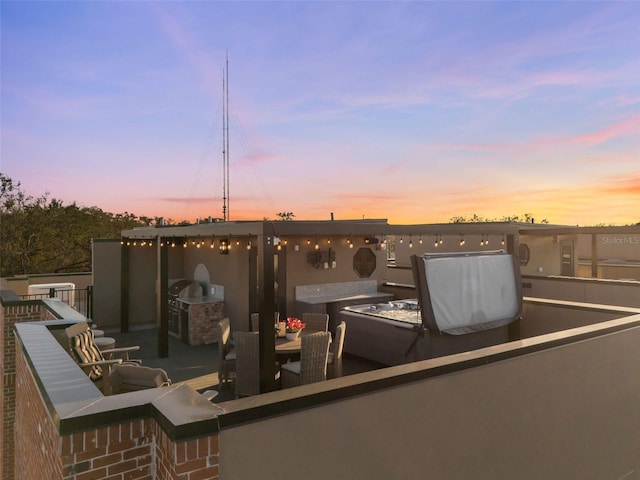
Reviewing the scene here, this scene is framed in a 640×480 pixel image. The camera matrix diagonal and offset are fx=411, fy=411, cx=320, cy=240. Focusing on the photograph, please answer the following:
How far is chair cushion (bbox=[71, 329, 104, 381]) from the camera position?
17.0 feet

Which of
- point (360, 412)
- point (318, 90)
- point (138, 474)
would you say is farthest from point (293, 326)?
point (318, 90)

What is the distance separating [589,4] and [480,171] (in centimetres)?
917

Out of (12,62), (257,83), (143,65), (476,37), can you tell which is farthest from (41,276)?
(476,37)

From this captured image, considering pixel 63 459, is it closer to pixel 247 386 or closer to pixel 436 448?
pixel 436 448

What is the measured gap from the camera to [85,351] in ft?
17.9

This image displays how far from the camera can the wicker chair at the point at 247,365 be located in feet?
21.4

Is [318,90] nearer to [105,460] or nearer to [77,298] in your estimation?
[77,298]

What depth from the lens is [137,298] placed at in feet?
41.4

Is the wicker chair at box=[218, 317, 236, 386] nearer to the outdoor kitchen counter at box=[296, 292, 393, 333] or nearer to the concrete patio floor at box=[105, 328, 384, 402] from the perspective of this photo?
the concrete patio floor at box=[105, 328, 384, 402]

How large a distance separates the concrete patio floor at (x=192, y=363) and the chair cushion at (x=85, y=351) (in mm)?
1536

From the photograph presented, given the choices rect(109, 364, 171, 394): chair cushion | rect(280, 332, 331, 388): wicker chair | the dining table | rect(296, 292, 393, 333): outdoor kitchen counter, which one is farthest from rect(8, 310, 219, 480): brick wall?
rect(296, 292, 393, 333): outdoor kitchen counter

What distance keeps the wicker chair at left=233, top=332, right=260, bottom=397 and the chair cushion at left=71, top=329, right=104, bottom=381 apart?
6.57 ft

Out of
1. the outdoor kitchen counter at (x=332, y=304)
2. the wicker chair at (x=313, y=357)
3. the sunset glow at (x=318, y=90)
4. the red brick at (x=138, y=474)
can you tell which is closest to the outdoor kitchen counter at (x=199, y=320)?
the outdoor kitchen counter at (x=332, y=304)

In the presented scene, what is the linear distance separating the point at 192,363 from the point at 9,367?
345cm
